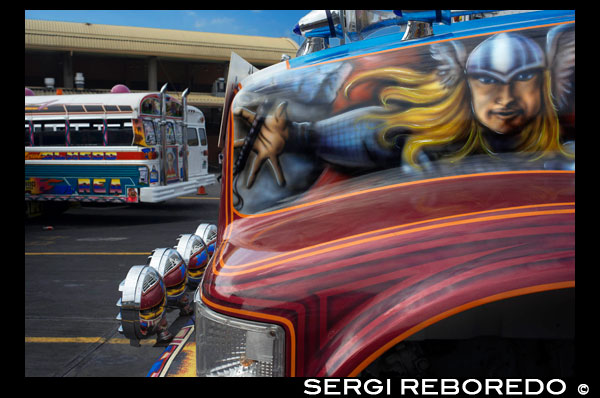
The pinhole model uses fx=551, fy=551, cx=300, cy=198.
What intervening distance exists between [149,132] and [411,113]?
10.3 m

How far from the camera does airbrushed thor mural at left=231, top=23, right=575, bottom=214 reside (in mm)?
2223

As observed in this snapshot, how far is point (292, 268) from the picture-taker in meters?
2.06

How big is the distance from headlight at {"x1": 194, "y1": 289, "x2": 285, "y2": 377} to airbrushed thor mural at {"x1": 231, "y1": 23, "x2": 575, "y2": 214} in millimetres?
582

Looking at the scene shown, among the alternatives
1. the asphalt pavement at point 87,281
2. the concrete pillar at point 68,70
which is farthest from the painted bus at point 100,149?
the concrete pillar at point 68,70

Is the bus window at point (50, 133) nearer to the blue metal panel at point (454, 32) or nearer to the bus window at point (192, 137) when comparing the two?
the bus window at point (192, 137)

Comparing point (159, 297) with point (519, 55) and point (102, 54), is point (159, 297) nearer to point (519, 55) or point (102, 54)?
point (519, 55)

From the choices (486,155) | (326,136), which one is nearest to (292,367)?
(326,136)

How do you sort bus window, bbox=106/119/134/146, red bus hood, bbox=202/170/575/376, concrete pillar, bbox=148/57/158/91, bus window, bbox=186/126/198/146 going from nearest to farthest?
red bus hood, bbox=202/170/575/376 < bus window, bbox=106/119/134/146 < bus window, bbox=186/126/198/146 < concrete pillar, bbox=148/57/158/91

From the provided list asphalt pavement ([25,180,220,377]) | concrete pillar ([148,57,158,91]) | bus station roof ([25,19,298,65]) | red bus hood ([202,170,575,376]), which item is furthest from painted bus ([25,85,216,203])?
concrete pillar ([148,57,158,91])

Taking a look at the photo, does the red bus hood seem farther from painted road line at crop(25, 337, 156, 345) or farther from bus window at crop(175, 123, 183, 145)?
bus window at crop(175, 123, 183, 145)

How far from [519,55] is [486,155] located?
17.2 inches

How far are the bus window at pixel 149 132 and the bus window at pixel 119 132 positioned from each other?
1.05 ft

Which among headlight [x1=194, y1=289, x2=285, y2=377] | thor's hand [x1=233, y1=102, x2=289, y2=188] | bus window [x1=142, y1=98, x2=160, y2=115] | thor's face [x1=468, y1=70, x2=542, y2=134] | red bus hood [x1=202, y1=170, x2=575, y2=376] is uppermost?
bus window [x1=142, y1=98, x2=160, y2=115]

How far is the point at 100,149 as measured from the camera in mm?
11711
